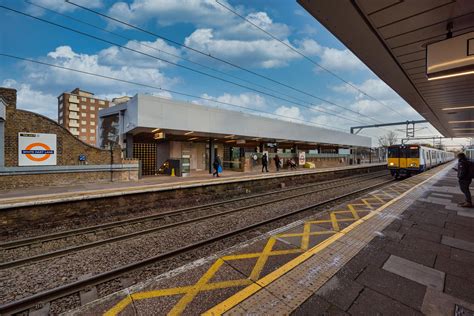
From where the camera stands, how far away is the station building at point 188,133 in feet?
43.0

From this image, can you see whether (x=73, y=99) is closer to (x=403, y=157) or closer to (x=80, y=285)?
(x=80, y=285)

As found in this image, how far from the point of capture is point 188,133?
15.7 meters

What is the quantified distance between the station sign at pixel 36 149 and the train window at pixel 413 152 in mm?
24266

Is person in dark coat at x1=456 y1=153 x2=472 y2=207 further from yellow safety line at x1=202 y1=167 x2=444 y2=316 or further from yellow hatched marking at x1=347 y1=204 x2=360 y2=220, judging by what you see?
yellow safety line at x1=202 y1=167 x2=444 y2=316

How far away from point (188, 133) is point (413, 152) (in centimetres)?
1802

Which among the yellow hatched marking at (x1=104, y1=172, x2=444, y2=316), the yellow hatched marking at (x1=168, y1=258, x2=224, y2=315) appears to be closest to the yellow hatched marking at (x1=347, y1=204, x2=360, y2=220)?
the yellow hatched marking at (x1=104, y1=172, x2=444, y2=316)

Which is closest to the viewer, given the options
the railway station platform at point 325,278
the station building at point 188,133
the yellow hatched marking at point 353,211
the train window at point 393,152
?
the railway station platform at point 325,278

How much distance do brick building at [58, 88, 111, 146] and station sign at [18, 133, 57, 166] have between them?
53.6 metres

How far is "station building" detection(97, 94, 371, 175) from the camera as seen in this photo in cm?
1310

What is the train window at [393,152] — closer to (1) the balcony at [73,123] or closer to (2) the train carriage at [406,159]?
(2) the train carriage at [406,159]

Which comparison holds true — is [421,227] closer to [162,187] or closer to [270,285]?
[270,285]

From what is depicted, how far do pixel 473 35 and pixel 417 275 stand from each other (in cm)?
436

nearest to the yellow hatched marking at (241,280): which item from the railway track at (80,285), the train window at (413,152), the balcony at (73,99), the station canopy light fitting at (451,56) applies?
the railway track at (80,285)

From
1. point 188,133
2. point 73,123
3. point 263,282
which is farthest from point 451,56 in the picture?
point 73,123
